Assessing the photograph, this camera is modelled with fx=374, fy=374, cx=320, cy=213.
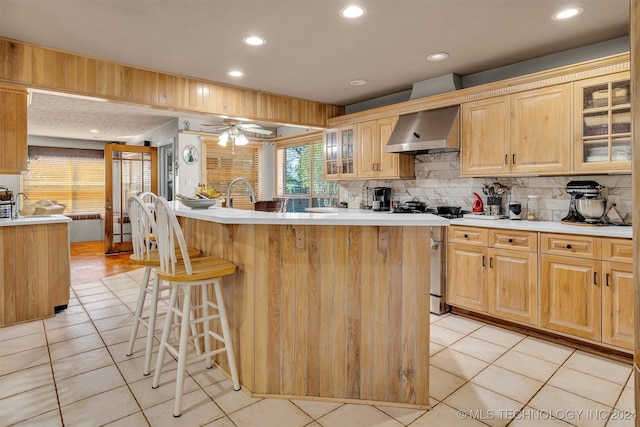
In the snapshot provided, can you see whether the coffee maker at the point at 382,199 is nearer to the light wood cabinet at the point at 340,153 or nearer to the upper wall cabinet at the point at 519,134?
the light wood cabinet at the point at 340,153

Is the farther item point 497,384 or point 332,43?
point 332,43

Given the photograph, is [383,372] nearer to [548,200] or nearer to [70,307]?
[548,200]

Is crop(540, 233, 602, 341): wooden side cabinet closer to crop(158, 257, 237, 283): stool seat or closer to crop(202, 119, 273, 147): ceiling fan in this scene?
crop(158, 257, 237, 283): stool seat

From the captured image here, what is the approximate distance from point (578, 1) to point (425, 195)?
2453mm

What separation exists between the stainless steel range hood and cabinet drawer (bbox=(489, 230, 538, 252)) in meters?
1.06

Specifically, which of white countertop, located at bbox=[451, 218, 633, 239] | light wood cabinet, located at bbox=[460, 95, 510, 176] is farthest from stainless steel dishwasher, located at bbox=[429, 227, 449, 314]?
light wood cabinet, located at bbox=[460, 95, 510, 176]

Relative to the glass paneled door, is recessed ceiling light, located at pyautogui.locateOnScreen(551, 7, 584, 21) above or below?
above

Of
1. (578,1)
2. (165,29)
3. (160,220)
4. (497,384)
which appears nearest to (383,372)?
(497,384)

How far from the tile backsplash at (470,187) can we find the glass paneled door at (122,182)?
4.35 m

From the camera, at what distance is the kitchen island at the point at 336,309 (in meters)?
2.09

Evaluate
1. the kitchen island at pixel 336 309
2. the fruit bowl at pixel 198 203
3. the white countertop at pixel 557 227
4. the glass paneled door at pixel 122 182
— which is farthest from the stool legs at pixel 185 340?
the glass paneled door at pixel 122 182

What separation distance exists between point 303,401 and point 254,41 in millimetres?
2787

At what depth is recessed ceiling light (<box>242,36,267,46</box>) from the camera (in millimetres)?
3129

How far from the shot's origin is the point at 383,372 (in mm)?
2137
